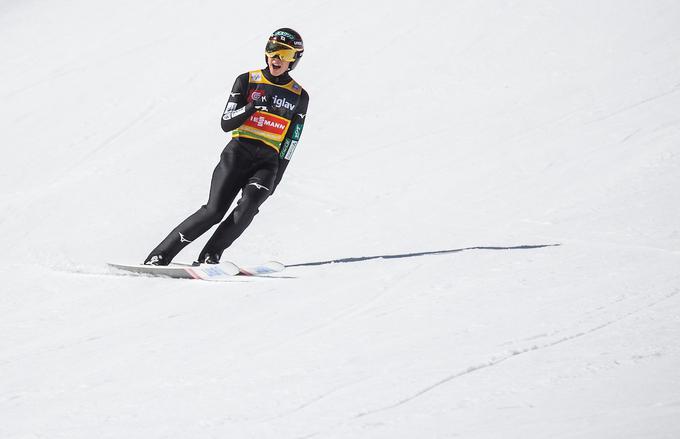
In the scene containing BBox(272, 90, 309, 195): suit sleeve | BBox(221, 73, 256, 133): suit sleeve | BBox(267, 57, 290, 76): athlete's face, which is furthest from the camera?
BBox(272, 90, 309, 195): suit sleeve

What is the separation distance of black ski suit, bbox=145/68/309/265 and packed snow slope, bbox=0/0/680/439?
41cm

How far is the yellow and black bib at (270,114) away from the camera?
20.6 feet

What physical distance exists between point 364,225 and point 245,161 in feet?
5.26

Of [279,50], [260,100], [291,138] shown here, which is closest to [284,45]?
[279,50]

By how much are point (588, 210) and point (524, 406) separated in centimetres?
404

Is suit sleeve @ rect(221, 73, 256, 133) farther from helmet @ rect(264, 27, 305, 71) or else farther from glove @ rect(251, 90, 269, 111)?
helmet @ rect(264, 27, 305, 71)

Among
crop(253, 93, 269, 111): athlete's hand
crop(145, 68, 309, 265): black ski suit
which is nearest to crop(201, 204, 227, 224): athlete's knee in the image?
crop(145, 68, 309, 265): black ski suit

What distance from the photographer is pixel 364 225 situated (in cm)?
756

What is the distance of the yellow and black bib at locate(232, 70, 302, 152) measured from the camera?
6289mm

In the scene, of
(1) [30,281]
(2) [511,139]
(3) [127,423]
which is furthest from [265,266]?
(2) [511,139]

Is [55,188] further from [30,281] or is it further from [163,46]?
[163,46]

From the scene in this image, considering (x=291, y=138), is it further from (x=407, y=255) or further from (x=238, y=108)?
(x=407, y=255)

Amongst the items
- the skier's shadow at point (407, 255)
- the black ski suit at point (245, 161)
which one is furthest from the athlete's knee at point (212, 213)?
the skier's shadow at point (407, 255)

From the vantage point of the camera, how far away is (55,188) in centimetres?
902
